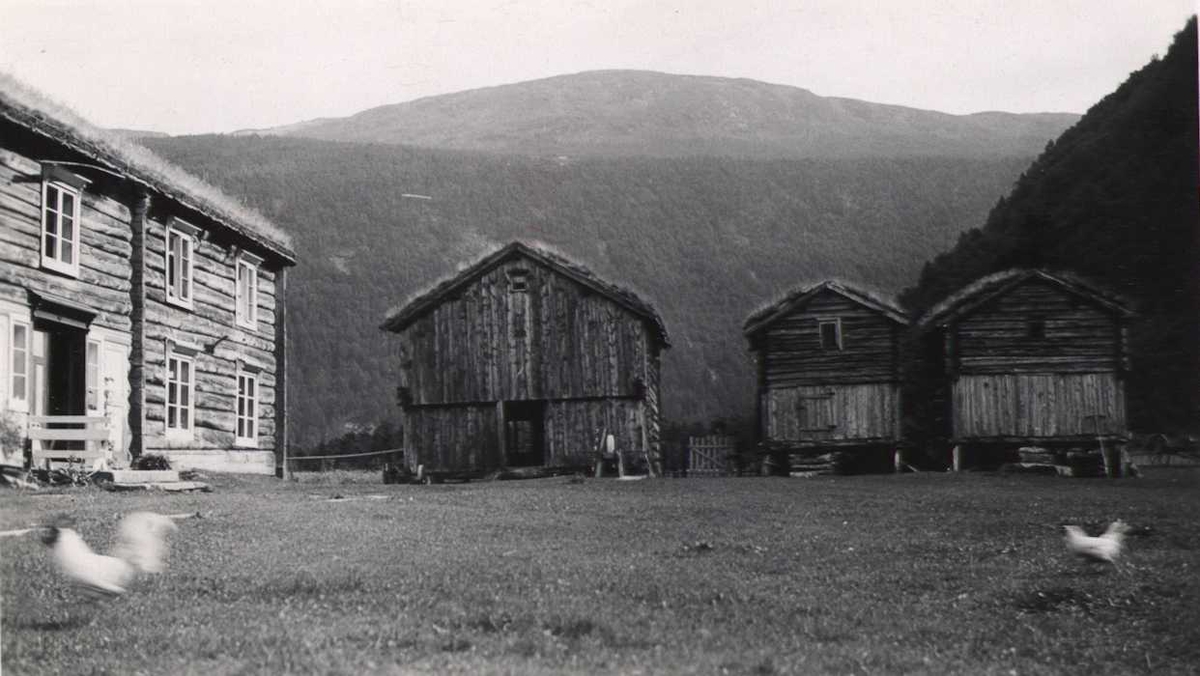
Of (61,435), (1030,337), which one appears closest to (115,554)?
(61,435)

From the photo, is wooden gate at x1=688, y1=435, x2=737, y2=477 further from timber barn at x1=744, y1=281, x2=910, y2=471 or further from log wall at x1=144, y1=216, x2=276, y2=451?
timber barn at x1=744, y1=281, x2=910, y2=471

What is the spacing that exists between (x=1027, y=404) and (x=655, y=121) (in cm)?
1500

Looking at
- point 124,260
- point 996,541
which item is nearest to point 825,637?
point 996,541

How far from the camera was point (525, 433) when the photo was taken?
110 ft

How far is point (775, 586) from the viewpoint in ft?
31.0

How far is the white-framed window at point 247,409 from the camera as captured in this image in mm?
16156

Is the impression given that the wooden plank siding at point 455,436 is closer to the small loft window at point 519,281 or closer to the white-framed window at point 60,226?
the small loft window at point 519,281

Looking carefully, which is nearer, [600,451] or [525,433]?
[600,451]

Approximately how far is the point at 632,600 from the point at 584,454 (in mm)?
15439

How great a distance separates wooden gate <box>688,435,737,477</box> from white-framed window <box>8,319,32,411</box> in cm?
896

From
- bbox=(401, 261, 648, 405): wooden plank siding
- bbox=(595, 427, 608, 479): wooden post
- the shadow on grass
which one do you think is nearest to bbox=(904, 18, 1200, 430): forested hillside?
the shadow on grass

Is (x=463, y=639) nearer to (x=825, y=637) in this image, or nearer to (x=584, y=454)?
(x=825, y=637)

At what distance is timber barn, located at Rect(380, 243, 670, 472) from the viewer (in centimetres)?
2198

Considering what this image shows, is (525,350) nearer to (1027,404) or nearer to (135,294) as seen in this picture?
(135,294)
